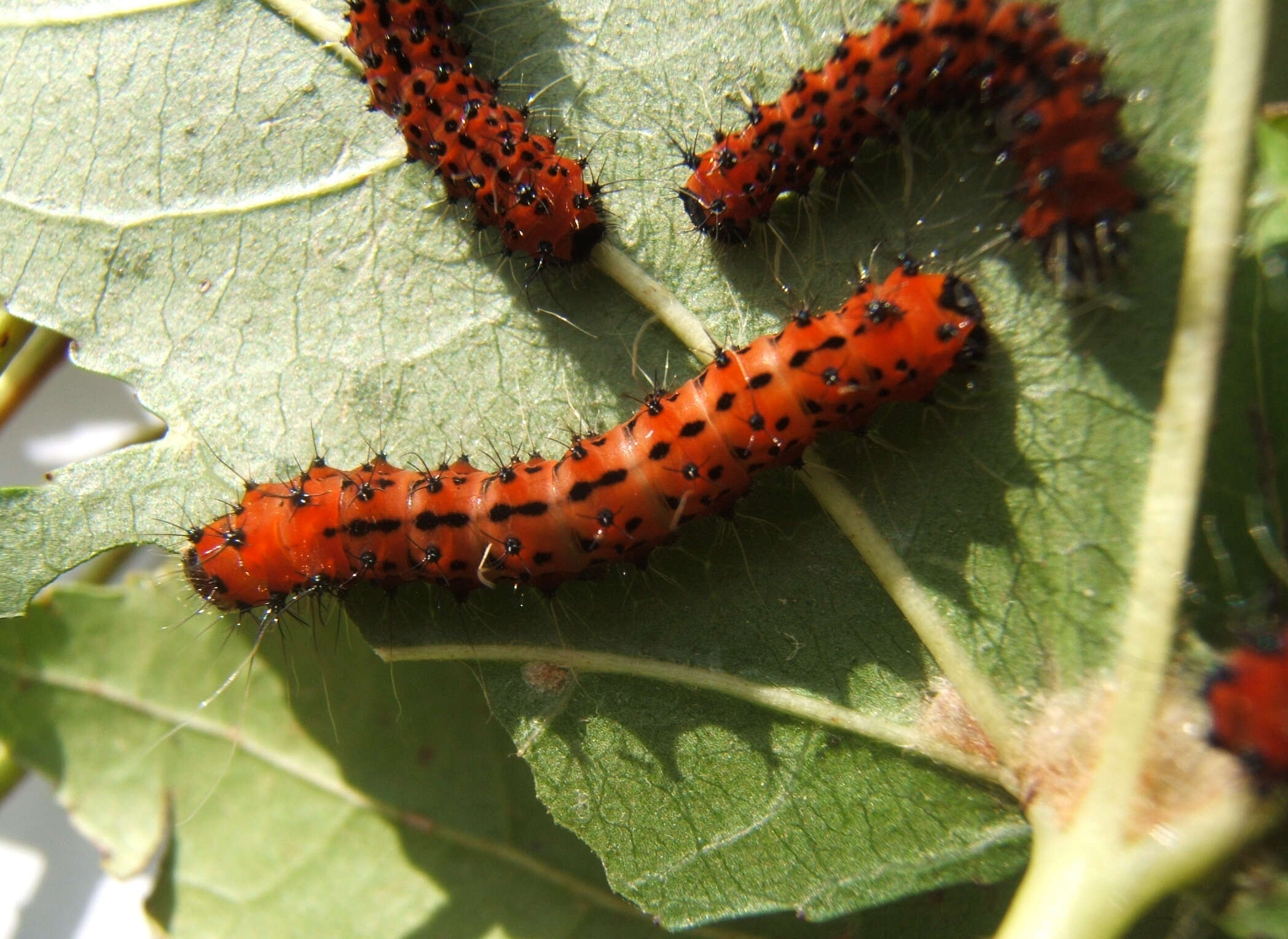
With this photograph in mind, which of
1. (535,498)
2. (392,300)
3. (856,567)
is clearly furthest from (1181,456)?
(392,300)

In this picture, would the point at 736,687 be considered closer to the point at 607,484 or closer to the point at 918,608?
the point at 918,608

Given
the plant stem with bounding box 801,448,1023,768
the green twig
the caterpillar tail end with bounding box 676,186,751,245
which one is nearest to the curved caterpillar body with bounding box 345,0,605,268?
the caterpillar tail end with bounding box 676,186,751,245

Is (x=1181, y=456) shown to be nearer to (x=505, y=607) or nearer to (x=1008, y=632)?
(x=1008, y=632)

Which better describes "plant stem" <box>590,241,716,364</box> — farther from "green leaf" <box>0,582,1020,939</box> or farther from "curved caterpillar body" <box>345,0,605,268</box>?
"green leaf" <box>0,582,1020,939</box>

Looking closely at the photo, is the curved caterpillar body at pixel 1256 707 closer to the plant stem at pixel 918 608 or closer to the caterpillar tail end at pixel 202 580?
the plant stem at pixel 918 608

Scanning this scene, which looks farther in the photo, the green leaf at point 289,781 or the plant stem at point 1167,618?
the green leaf at point 289,781

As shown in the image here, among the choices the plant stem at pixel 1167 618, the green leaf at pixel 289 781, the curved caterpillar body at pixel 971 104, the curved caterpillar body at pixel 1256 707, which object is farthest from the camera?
the green leaf at pixel 289 781

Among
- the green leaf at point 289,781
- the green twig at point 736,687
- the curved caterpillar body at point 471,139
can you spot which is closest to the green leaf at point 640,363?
the green twig at point 736,687
